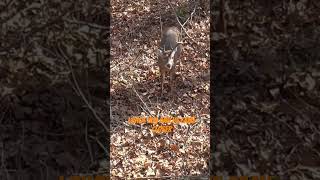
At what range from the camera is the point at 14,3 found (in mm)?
1953

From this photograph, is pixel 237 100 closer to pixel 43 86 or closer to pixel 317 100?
pixel 317 100

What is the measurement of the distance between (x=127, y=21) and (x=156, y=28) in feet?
1.47

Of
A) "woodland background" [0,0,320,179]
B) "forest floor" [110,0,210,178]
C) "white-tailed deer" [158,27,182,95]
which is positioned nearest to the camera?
"woodland background" [0,0,320,179]

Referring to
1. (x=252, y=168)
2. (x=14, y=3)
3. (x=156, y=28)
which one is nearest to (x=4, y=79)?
(x=14, y=3)

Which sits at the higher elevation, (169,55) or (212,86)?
(169,55)

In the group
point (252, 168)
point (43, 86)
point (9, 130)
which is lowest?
point (252, 168)
